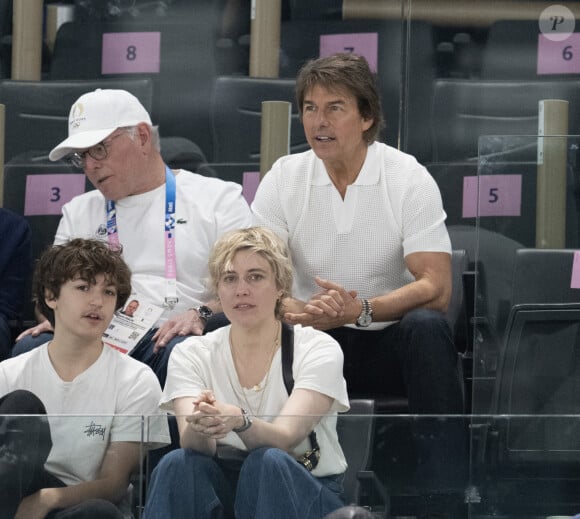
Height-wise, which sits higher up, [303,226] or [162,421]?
[303,226]

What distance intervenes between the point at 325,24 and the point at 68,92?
2.82ft

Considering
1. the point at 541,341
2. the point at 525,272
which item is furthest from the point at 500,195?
the point at 541,341

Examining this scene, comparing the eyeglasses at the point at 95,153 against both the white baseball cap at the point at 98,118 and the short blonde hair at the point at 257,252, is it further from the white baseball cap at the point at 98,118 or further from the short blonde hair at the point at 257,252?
the short blonde hair at the point at 257,252

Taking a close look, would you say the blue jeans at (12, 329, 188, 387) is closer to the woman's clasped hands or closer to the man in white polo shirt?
the man in white polo shirt

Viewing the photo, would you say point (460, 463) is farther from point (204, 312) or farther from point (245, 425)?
point (204, 312)

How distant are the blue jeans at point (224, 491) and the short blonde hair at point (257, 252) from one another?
53 cm

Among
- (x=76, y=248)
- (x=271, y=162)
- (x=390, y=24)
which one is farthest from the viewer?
(x=390, y=24)

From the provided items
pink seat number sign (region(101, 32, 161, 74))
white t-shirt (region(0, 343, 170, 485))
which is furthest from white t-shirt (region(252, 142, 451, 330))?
pink seat number sign (region(101, 32, 161, 74))

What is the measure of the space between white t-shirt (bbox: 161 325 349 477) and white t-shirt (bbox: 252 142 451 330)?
523mm

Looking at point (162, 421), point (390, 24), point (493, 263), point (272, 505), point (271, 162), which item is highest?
point (390, 24)

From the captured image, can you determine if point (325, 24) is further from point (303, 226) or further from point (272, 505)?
point (272, 505)

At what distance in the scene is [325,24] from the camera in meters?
4.24

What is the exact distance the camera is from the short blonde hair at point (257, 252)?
279cm

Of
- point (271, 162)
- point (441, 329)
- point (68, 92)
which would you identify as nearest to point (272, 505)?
point (441, 329)
